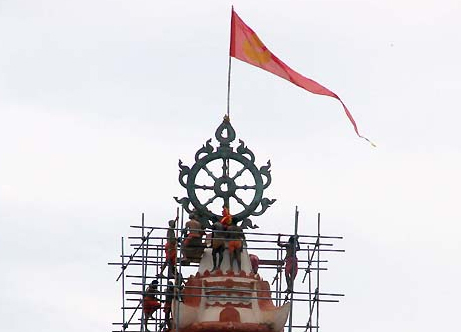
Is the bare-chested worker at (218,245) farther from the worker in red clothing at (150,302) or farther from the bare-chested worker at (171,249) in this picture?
the worker in red clothing at (150,302)

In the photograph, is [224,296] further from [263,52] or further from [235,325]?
[263,52]

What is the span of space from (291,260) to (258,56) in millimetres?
6651

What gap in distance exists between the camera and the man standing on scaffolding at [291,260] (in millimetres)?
53875

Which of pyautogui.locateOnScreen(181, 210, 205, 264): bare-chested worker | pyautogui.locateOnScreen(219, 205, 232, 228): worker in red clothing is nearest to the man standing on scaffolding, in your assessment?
pyautogui.locateOnScreen(219, 205, 232, 228): worker in red clothing

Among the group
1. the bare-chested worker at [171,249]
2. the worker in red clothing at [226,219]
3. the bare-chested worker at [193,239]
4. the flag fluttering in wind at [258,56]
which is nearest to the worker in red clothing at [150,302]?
the bare-chested worker at [171,249]

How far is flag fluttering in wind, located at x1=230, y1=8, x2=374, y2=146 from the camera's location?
56.2 meters

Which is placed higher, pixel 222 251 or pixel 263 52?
pixel 263 52

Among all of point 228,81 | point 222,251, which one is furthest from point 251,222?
point 228,81

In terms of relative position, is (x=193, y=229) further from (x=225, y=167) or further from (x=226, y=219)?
(x=225, y=167)

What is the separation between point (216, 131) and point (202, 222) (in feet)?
9.55

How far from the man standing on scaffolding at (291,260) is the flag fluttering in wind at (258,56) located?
4458 mm

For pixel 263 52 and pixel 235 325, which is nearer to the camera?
pixel 235 325

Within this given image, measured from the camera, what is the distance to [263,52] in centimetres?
5644

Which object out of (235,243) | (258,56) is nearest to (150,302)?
(235,243)
